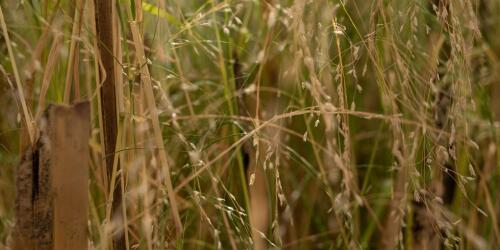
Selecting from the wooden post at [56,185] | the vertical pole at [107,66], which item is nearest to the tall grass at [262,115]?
the vertical pole at [107,66]

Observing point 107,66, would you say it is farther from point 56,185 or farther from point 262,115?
point 262,115

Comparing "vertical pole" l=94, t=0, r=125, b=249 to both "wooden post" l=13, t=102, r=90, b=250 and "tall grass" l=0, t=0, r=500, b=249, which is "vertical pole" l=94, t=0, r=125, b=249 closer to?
"tall grass" l=0, t=0, r=500, b=249

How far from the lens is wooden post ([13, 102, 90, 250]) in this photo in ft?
1.99

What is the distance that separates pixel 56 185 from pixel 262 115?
61 cm

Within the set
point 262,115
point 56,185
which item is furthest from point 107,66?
point 262,115

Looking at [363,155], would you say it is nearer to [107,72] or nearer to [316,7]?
[316,7]

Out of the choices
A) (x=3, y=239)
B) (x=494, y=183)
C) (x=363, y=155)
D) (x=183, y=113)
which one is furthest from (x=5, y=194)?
(x=494, y=183)

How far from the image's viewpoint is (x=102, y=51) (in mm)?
758

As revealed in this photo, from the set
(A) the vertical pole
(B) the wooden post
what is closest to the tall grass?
(A) the vertical pole

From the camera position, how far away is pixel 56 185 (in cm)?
61

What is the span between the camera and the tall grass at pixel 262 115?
79cm

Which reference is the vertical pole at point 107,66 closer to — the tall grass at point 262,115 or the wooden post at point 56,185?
the tall grass at point 262,115

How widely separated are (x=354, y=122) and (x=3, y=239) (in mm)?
633

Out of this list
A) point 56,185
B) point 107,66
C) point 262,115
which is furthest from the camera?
point 262,115
